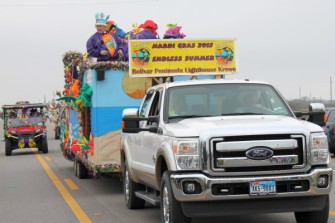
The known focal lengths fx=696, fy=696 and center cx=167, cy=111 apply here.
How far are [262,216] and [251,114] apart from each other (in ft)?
6.48

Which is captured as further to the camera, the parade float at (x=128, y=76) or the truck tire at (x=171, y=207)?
the parade float at (x=128, y=76)

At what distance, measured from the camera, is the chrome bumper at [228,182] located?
24.7 ft

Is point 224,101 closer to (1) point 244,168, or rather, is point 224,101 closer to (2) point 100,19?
(1) point 244,168

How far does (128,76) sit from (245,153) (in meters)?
5.59

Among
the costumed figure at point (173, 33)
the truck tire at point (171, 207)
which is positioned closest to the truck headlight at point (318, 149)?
the truck tire at point (171, 207)

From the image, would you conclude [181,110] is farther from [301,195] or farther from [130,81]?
[130,81]

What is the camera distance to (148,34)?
14641 mm

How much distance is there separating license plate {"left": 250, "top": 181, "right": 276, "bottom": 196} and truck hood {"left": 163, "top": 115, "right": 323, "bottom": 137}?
1.79 feet

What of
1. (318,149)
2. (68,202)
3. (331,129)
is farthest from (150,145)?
(331,129)

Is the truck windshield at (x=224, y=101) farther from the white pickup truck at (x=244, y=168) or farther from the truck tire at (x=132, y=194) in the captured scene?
the truck tire at (x=132, y=194)

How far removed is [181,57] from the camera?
40.1ft

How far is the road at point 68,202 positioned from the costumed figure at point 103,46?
8.88ft

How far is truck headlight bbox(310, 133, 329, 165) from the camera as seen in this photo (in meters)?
7.80

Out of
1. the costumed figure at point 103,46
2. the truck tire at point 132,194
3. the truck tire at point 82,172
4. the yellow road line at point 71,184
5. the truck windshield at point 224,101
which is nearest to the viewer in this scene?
the truck windshield at point 224,101
